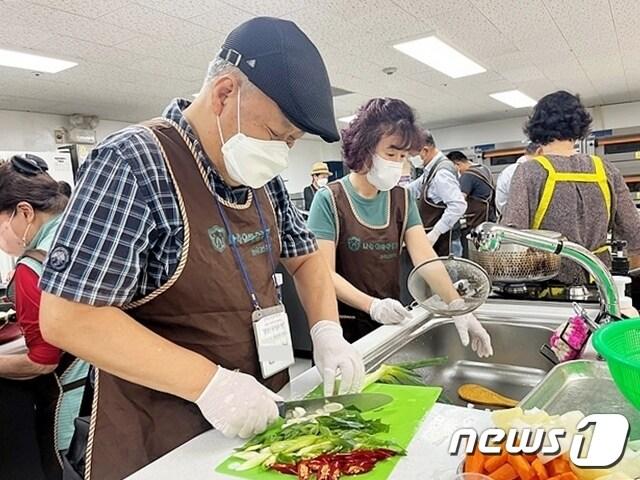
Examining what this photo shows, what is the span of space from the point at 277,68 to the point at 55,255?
→ 19.1 inches

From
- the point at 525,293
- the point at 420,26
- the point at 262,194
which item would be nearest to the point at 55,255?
the point at 262,194

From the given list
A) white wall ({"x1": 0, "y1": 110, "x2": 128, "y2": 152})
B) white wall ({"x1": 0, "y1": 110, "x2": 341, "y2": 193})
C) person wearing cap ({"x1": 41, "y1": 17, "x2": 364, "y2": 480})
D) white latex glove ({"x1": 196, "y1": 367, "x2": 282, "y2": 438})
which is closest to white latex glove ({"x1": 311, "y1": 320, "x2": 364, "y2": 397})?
person wearing cap ({"x1": 41, "y1": 17, "x2": 364, "y2": 480})

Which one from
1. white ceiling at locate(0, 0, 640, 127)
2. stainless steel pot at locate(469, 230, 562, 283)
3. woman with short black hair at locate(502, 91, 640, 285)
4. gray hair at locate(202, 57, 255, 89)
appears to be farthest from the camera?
white ceiling at locate(0, 0, 640, 127)

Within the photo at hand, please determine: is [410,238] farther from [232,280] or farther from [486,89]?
[486,89]

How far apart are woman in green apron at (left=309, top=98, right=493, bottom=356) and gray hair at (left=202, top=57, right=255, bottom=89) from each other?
2.82 ft

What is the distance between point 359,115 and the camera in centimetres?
179

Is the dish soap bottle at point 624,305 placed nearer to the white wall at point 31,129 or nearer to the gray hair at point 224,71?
the gray hair at point 224,71

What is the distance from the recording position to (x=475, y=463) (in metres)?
0.62

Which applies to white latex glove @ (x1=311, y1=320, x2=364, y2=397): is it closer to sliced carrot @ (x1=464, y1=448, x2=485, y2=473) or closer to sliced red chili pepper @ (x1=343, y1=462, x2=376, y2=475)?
A: sliced red chili pepper @ (x1=343, y1=462, x2=376, y2=475)

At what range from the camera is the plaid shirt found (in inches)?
30.6

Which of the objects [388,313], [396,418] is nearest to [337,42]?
[388,313]

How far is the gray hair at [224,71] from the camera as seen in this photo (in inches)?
35.8

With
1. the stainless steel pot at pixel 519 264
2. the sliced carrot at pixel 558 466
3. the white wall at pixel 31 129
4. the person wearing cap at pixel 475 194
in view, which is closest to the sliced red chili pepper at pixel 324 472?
the sliced carrot at pixel 558 466

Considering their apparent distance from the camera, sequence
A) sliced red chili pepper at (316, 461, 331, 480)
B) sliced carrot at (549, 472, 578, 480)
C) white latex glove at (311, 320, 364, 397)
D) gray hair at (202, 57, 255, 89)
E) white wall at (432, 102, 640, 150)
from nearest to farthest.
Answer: sliced carrot at (549, 472, 578, 480) → sliced red chili pepper at (316, 461, 331, 480) → gray hair at (202, 57, 255, 89) → white latex glove at (311, 320, 364, 397) → white wall at (432, 102, 640, 150)
